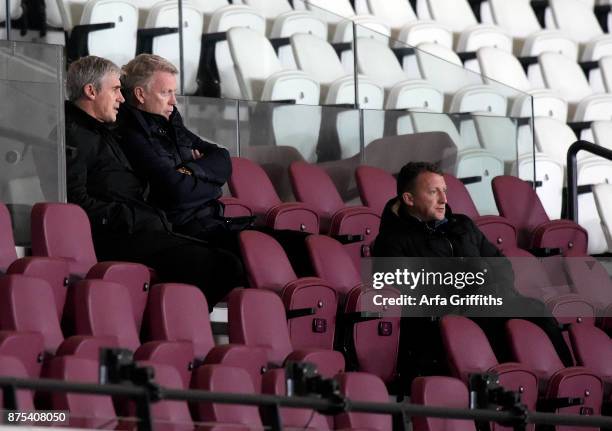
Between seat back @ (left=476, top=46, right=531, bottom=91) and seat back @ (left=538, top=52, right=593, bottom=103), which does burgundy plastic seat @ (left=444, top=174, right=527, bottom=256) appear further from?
seat back @ (left=538, top=52, right=593, bottom=103)

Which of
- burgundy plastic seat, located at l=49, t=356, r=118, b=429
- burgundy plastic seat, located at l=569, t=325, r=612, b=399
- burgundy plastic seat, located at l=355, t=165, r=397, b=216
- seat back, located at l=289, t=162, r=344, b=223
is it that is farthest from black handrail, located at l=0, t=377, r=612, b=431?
burgundy plastic seat, located at l=355, t=165, r=397, b=216

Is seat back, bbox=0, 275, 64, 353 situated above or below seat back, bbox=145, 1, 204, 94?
below

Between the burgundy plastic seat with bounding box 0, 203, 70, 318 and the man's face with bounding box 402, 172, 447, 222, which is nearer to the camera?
the burgundy plastic seat with bounding box 0, 203, 70, 318

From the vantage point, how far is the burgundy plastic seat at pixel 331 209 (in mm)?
4961

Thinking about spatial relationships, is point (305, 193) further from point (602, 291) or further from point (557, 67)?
point (557, 67)

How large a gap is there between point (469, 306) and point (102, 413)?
1722 mm

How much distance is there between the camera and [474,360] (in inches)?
171

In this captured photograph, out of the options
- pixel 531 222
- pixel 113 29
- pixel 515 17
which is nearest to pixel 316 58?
pixel 113 29

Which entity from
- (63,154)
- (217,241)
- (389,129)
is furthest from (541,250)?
(63,154)

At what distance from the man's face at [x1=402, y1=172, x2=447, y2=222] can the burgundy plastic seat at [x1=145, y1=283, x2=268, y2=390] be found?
3.42 ft

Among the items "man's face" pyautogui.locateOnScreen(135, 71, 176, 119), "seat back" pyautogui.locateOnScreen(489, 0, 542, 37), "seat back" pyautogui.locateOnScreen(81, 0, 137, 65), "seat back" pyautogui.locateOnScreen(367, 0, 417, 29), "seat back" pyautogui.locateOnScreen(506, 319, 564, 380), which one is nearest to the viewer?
"man's face" pyautogui.locateOnScreen(135, 71, 176, 119)

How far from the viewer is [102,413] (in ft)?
10.3

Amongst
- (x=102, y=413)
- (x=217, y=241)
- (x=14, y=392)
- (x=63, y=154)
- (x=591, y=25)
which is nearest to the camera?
(x=14, y=392)

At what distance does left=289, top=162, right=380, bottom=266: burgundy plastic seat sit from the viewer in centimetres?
496
